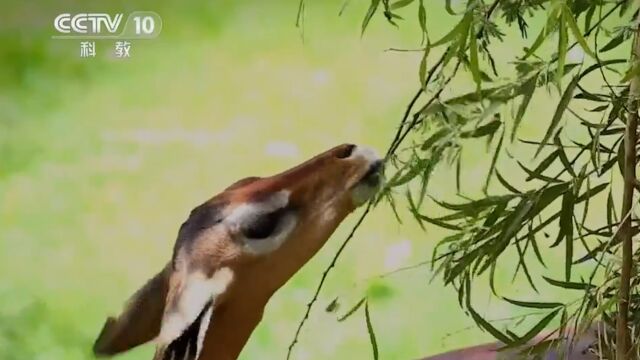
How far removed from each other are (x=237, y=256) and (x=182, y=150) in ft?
0.71

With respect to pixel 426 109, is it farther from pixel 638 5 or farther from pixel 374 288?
pixel 374 288

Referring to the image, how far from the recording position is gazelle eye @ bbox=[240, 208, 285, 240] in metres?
1.29

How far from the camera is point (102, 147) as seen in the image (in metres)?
1.36

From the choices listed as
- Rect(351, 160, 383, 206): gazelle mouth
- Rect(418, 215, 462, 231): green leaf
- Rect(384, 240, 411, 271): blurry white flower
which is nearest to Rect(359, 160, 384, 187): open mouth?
Rect(351, 160, 383, 206): gazelle mouth

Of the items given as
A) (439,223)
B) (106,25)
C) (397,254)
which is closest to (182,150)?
(106,25)

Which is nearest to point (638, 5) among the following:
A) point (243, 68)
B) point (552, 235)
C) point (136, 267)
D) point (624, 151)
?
point (624, 151)

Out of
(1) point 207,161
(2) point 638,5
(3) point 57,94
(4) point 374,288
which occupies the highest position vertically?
(2) point 638,5

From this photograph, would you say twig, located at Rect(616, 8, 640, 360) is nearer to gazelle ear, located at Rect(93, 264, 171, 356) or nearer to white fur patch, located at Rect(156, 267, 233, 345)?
white fur patch, located at Rect(156, 267, 233, 345)

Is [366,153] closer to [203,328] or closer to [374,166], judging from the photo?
[374,166]

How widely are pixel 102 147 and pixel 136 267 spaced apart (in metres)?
0.21

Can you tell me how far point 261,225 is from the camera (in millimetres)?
1297

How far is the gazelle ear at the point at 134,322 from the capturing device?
1322mm

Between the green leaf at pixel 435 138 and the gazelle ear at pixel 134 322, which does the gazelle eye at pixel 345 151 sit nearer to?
the gazelle ear at pixel 134 322

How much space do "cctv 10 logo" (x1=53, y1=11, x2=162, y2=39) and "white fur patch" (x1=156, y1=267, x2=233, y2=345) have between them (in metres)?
0.43
